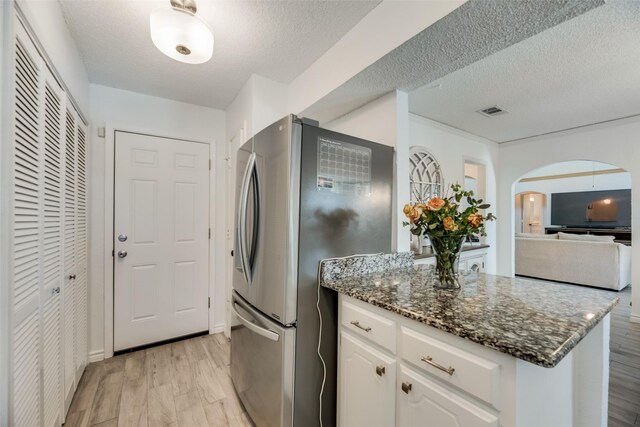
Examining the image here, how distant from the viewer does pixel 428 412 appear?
3.11 ft

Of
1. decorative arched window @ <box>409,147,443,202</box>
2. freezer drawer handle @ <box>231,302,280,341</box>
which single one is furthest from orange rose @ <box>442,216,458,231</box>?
decorative arched window @ <box>409,147,443,202</box>

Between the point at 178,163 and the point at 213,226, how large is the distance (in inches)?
29.1

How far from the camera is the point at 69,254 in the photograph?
5.75ft

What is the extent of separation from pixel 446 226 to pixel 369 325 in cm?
59

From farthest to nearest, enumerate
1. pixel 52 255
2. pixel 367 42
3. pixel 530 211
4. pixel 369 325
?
pixel 530 211 < pixel 367 42 < pixel 52 255 < pixel 369 325

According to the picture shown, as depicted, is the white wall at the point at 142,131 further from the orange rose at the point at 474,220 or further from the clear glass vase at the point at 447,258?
the orange rose at the point at 474,220

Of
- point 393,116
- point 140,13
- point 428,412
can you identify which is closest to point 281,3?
point 140,13

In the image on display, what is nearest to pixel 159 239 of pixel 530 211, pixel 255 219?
pixel 255 219

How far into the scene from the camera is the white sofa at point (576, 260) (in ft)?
14.0

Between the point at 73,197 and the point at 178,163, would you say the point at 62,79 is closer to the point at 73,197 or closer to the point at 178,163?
the point at 73,197

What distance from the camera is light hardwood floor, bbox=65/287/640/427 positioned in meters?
1.66

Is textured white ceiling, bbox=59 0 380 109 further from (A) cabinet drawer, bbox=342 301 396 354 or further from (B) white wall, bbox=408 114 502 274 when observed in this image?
(B) white wall, bbox=408 114 502 274

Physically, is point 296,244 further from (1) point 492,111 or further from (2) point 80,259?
(1) point 492,111

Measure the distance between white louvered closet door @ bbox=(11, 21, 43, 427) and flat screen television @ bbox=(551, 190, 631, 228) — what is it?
35.4ft
